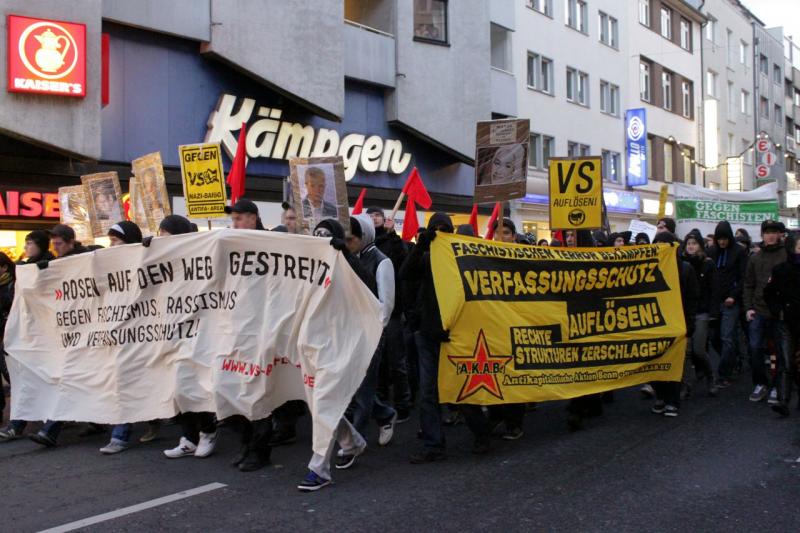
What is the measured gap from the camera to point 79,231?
40.3ft

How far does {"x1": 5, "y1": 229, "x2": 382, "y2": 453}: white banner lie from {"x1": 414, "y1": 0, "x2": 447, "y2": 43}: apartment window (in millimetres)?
18053

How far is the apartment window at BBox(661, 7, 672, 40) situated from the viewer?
41.0 meters

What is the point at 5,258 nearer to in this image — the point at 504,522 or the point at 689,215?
the point at 504,522

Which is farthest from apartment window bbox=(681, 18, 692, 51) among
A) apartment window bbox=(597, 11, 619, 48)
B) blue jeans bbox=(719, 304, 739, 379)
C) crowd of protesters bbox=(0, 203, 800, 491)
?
blue jeans bbox=(719, 304, 739, 379)

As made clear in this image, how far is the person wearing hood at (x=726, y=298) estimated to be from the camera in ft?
33.5

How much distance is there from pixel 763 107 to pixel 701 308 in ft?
173

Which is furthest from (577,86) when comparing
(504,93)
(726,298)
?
(726,298)

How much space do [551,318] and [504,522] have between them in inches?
107

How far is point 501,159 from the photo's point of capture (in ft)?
31.8

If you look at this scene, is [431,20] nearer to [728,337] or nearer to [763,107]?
[728,337]

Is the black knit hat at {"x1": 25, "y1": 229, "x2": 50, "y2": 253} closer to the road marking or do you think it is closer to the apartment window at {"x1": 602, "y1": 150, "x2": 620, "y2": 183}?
the road marking

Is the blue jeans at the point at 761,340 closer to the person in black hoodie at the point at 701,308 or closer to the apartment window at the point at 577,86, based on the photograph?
the person in black hoodie at the point at 701,308

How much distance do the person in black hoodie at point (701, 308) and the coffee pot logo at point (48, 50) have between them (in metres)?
11.2

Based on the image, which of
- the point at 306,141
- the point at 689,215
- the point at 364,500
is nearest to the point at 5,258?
the point at 364,500
